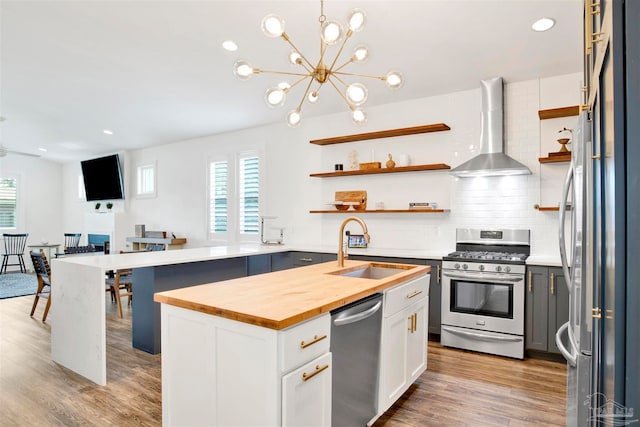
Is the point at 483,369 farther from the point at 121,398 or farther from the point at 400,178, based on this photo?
the point at 121,398

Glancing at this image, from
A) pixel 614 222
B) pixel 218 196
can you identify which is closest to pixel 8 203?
pixel 218 196

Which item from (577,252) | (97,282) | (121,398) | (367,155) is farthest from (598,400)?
(367,155)

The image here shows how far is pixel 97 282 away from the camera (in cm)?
291

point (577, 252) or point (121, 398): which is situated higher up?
point (577, 252)

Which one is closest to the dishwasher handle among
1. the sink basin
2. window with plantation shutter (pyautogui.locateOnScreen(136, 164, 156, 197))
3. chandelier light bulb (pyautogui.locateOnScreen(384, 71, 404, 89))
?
the sink basin

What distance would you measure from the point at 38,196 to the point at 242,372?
1065 centimetres

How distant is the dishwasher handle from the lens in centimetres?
183

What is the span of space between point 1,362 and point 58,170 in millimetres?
→ 8254

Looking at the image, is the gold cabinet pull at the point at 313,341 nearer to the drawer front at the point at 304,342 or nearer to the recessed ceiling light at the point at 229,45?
the drawer front at the point at 304,342

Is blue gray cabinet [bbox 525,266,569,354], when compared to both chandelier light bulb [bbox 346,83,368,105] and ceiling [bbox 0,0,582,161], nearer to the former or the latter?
ceiling [bbox 0,0,582,161]

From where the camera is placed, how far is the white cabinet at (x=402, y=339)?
2262mm

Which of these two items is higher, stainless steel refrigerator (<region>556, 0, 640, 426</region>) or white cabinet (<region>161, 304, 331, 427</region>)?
stainless steel refrigerator (<region>556, 0, 640, 426</region>)

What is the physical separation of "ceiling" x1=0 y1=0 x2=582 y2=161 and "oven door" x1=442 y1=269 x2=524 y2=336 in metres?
2.04

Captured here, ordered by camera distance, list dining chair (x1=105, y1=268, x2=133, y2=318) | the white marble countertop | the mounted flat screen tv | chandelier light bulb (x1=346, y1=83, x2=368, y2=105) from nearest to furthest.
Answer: chandelier light bulb (x1=346, y1=83, x2=368, y2=105)
the white marble countertop
dining chair (x1=105, y1=268, x2=133, y2=318)
the mounted flat screen tv
